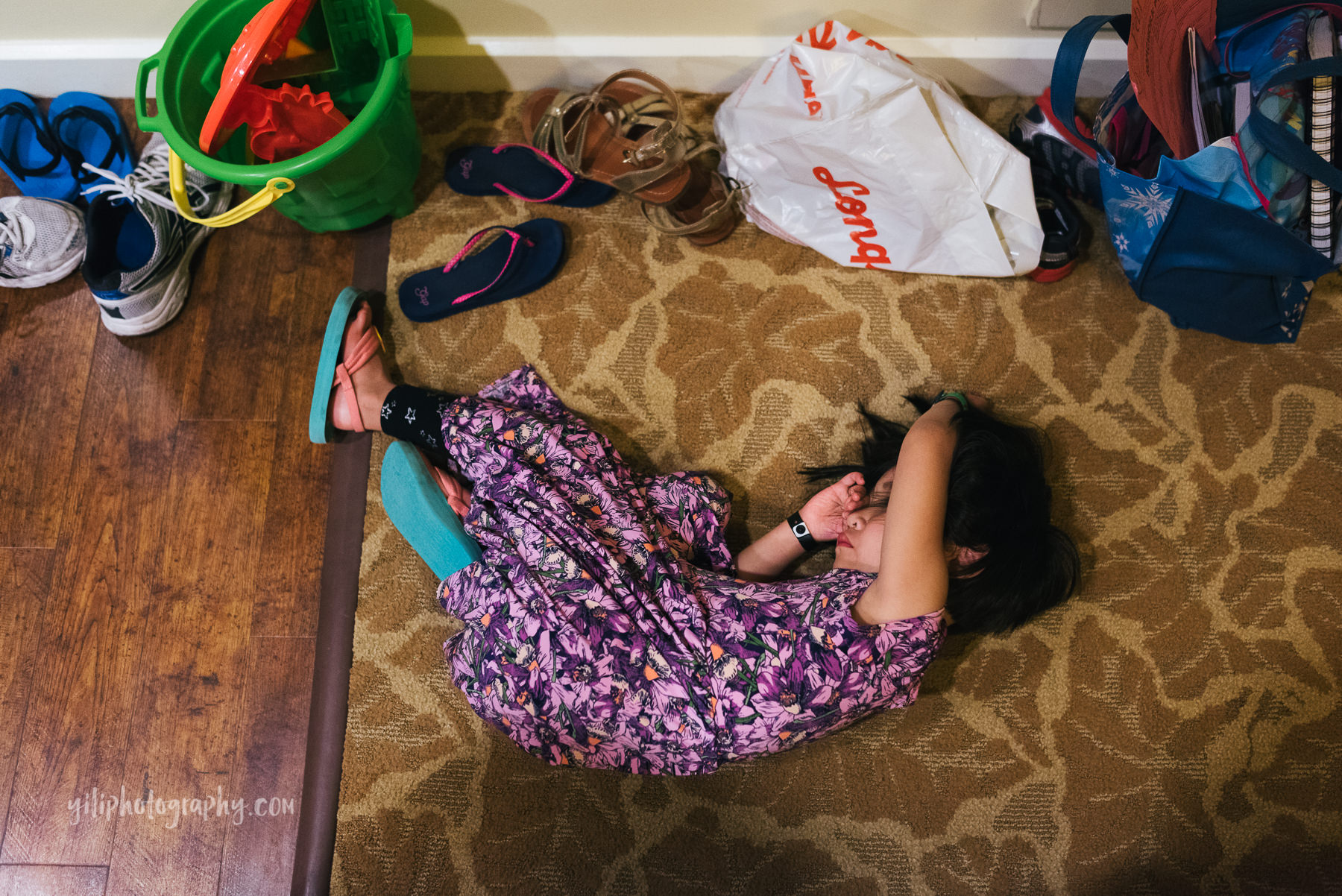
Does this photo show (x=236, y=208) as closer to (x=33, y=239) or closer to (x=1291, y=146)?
(x=33, y=239)

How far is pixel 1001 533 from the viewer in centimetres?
99

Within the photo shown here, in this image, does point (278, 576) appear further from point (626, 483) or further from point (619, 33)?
point (619, 33)

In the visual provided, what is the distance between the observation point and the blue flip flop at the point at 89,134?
135 cm

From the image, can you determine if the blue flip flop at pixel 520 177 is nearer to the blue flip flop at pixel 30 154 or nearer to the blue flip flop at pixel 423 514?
the blue flip flop at pixel 423 514

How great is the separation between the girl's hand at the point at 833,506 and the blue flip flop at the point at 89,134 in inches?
49.0

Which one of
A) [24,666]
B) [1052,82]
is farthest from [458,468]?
[1052,82]

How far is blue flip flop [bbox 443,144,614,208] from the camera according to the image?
134 centimetres

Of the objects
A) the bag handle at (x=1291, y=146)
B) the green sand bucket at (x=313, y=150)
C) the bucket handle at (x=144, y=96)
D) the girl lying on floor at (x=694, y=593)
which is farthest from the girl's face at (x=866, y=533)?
the bucket handle at (x=144, y=96)

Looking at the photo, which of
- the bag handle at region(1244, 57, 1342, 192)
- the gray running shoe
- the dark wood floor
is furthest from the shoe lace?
the bag handle at region(1244, 57, 1342, 192)

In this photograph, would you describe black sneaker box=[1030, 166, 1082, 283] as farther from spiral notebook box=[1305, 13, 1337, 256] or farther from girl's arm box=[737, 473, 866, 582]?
girl's arm box=[737, 473, 866, 582]

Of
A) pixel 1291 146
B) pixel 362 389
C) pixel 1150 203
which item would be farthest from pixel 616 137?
pixel 1291 146

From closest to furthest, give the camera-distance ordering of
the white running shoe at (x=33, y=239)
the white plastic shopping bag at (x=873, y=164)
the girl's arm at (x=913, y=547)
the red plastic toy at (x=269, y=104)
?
1. the girl's arm at (x=913, y=547)
2. the red plastic toy at (x=269, y=104)
3. the white plastic shopping bag at (x=873, y=164)
4. the white running shoe at (x=33, y=239)

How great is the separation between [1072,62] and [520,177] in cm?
84

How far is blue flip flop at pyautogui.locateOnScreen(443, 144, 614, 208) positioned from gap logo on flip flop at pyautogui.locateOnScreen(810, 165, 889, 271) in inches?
14.4
